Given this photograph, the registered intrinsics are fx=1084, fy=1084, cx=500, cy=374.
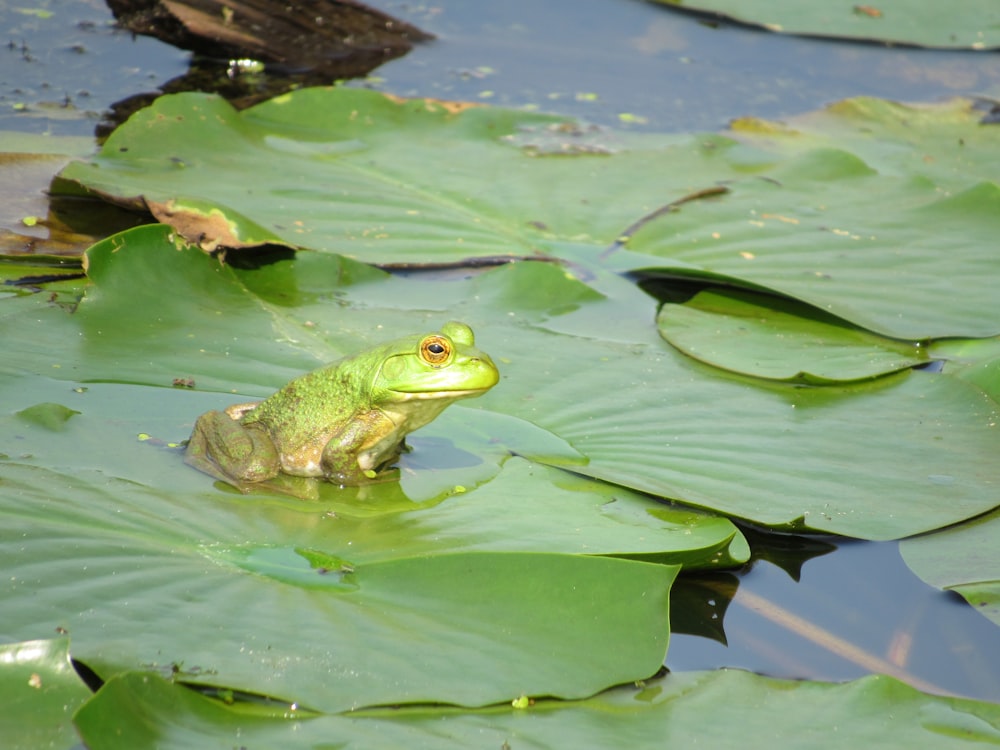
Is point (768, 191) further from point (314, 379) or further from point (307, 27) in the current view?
point (307, 27)

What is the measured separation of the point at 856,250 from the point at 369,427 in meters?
3.00

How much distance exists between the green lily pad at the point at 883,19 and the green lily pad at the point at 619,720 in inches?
290

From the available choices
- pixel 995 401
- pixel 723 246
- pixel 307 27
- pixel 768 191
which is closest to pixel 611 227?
pixel 723 246

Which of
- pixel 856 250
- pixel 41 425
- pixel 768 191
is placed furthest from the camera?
pixel 768 191

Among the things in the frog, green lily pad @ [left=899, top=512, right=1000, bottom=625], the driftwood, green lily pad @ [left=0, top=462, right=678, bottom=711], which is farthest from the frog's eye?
the driftwood

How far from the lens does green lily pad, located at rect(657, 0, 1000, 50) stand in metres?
9.14

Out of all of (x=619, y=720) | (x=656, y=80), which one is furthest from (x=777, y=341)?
(x=656, y=80)

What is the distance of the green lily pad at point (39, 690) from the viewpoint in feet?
8.36

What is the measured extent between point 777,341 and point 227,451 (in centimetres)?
267

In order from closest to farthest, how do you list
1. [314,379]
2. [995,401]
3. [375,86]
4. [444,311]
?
[314,379] < [995,401] < [444,311] < [375,86]

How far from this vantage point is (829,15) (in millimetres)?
9273

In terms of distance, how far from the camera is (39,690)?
257 centimetres

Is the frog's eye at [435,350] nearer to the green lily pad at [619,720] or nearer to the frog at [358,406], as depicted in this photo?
the frog at [358,406]

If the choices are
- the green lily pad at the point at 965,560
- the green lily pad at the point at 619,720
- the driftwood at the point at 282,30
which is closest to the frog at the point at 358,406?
the green lily pad at the point at 619,720
